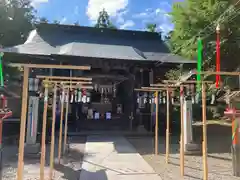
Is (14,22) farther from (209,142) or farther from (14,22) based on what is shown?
(209,142)

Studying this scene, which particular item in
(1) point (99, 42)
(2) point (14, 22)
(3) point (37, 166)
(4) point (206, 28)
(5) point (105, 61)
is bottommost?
(3) point (37, 166)

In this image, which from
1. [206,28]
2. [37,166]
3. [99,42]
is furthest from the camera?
[99,42]

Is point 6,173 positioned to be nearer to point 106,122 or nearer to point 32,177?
point 32,177

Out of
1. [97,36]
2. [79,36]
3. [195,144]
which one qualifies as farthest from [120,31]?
[195,144]

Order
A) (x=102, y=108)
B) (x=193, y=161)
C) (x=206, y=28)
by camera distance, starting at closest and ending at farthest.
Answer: (x=193, y=161)
(x=206, y=28)
(x=102, y=108)

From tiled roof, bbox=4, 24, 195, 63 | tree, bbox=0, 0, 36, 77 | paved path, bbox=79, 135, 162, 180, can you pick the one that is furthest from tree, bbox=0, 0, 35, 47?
paved path, bbox=79, 135, 162, 180

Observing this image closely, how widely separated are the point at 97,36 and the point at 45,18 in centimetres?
1256

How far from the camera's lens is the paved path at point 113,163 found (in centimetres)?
452

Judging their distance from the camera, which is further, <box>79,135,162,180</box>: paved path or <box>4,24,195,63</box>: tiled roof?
<box>4,24,195,63</box>: tiled roof

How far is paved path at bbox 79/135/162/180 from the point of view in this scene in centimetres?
452

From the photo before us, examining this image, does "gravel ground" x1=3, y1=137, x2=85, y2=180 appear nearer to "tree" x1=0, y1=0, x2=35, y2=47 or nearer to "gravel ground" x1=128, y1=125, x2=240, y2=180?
"gravel ground" x1=128, y1=125, x2=240, y2=180

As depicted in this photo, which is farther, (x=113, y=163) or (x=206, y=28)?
(x=206, y=28)

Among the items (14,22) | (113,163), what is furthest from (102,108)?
(14,22)

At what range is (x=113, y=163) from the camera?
18.1 feet
